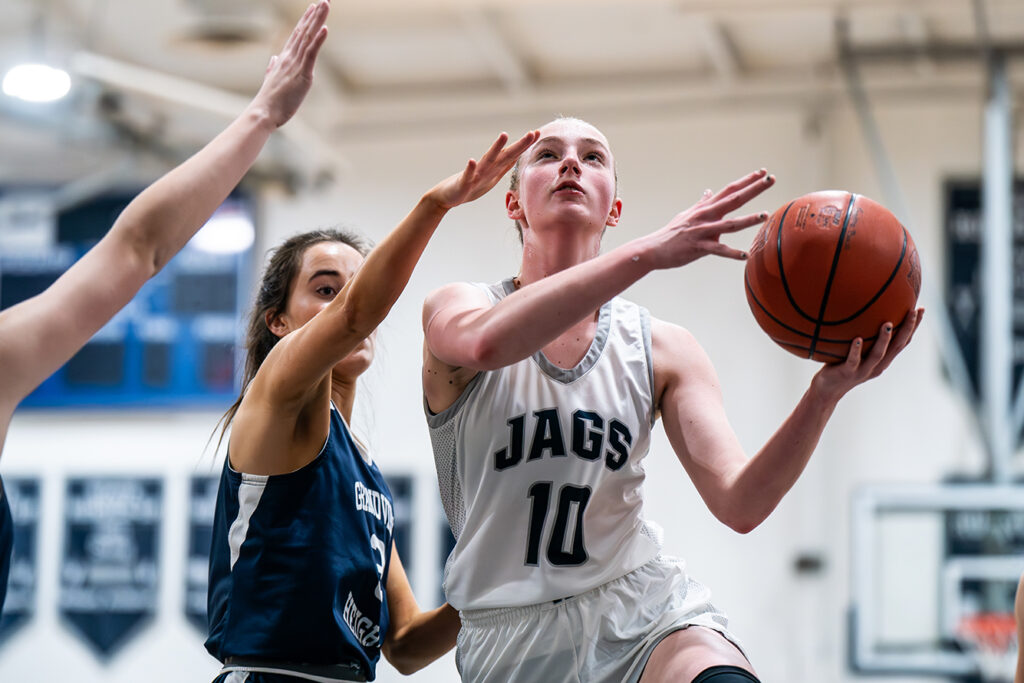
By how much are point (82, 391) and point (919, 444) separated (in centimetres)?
645

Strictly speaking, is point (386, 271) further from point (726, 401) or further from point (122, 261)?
point (726, 401)

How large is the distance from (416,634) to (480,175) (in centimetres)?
148

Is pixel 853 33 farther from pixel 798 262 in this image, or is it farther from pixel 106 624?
pixel 106 624

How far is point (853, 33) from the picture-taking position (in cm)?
827

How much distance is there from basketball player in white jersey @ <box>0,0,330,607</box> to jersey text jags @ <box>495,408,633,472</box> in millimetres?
922

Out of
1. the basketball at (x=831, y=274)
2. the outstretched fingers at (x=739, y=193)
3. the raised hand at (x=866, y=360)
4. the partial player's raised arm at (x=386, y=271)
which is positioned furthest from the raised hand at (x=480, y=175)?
the raised hand at (x=866, y=360)

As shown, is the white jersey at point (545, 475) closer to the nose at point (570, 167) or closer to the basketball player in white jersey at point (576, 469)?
the basketball player in white jersey at point (576, 469)

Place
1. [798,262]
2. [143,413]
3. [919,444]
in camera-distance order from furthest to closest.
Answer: [143,413] → [919,444] → [798,262]

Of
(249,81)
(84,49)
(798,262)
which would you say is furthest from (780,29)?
(798,262)

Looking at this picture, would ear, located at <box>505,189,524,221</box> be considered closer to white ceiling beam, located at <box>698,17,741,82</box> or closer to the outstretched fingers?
the outstretched fingers

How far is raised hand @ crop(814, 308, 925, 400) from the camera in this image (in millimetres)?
2357

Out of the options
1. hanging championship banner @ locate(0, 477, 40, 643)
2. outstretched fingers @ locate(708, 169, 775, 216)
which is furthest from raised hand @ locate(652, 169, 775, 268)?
hanging championship banner @ locate(0, 477, 40, 643)

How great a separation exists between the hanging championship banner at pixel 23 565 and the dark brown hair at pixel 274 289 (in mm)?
6809

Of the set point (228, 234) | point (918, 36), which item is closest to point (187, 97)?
point (228, 234)
